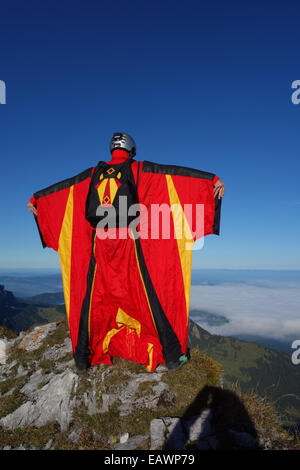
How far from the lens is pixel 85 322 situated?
232 inches

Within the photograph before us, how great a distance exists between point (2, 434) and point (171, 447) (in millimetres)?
3917

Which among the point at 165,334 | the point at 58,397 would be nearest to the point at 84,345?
the point at 58,397

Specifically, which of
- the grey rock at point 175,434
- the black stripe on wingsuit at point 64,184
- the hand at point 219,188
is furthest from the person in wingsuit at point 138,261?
the grey rock at point 175,434

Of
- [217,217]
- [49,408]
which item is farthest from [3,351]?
[217,217]

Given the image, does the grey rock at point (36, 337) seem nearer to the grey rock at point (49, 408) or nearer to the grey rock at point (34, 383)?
the grey rock at point (34, 383)

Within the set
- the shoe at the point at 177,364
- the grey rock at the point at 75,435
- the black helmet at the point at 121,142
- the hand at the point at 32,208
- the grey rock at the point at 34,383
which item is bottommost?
the grey rock at the point at 34,383

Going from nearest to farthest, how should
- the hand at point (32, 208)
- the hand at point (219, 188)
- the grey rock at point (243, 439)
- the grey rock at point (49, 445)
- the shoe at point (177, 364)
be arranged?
the grey rock at point (243, 439) < the grey rock at point (49, 445) < the hand at point (219, 188) < the shoe at point (177, 364) < the hand at point (32, 208)

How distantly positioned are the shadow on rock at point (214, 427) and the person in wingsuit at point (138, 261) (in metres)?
1.11

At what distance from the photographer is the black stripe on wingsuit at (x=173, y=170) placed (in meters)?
5.69

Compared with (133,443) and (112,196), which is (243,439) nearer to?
(133,443)

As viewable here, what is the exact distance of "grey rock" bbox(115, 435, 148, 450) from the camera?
3.94 metres

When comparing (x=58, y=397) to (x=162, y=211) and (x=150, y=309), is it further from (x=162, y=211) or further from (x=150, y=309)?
(x=162, y=211)

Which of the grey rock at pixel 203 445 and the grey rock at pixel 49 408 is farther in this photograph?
the grey rock at pixel 49 408
